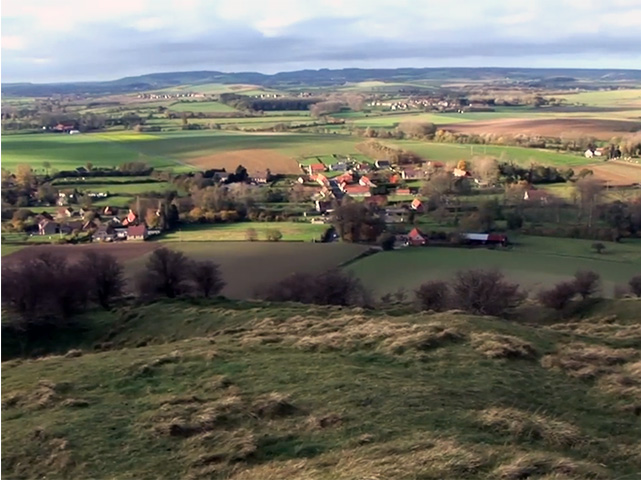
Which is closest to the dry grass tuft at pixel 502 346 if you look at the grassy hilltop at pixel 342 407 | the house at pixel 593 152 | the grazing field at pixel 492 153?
the grassy hilltop at pixel 342 407

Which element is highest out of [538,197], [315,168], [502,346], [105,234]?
[315,168]

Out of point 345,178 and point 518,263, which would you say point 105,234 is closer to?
point 345,178

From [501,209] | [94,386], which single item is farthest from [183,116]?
[94,386]

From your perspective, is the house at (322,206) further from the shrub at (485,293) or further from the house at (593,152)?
the house at (593,152)

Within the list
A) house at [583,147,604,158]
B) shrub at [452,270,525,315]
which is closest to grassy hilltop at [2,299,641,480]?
shrub at [452,270,525,315]

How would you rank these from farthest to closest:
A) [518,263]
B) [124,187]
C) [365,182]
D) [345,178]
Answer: [345,178], [365,182], [124,187], [518,263]

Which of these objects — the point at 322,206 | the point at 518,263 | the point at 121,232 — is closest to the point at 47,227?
the point at 121,232

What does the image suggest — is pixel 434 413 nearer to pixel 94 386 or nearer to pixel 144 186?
pixel 94 386
